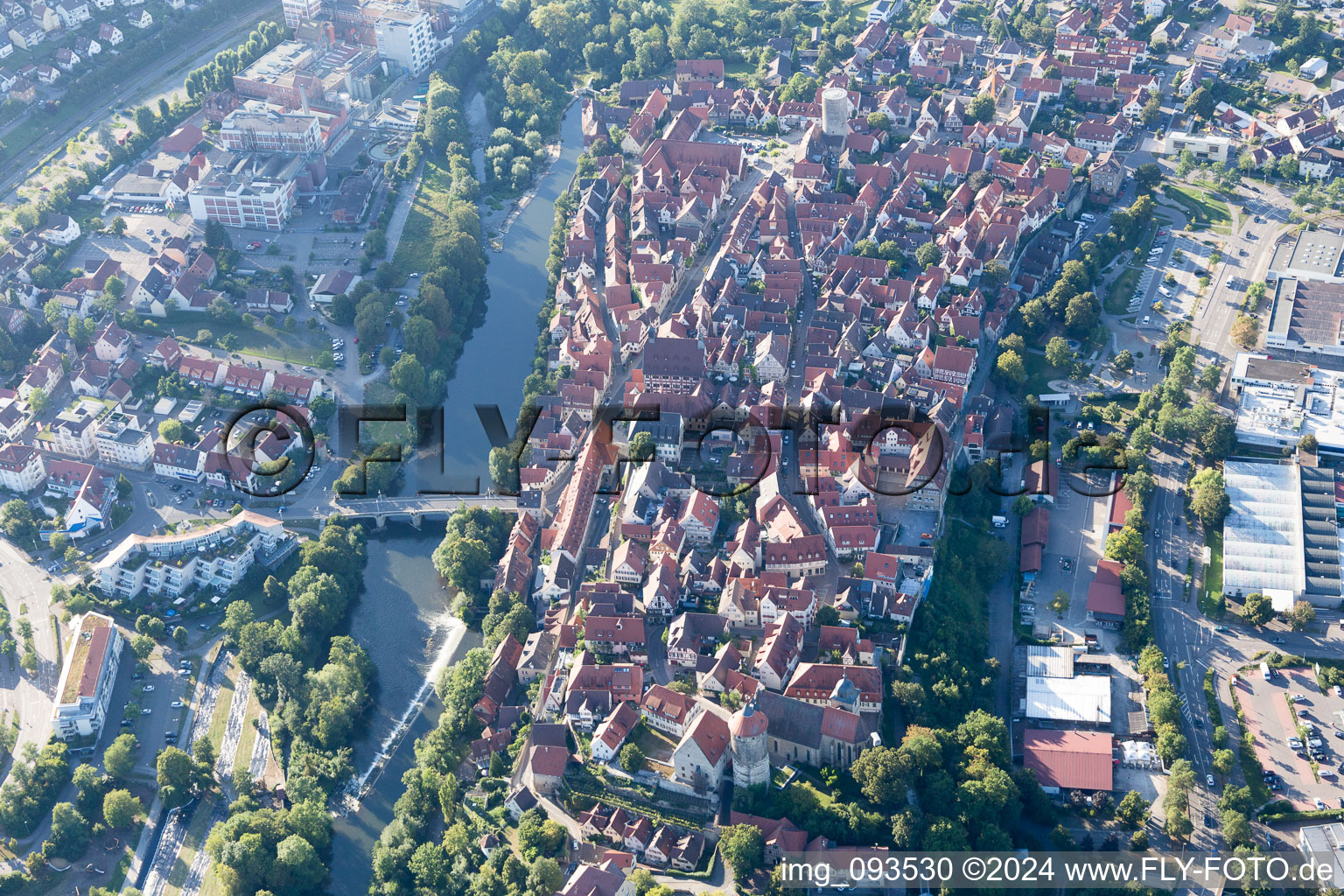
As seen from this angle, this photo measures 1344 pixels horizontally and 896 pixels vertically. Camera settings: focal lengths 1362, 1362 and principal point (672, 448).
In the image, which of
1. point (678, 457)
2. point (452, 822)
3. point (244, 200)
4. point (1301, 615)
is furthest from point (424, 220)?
point (1301, 615)

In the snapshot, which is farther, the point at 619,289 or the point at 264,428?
the point at 619,289

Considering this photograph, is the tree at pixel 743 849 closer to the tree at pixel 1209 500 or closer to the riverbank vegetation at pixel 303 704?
the riverbank vegetation at pixel 303 704

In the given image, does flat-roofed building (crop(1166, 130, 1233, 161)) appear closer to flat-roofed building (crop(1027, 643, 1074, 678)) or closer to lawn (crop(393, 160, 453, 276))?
flat-roofed building (crop(1027, 643, 1074, 678))

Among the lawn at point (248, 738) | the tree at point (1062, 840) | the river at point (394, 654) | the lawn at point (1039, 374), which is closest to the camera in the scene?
the tree at point (1062, 840)

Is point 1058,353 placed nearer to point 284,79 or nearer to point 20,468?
point 20,468

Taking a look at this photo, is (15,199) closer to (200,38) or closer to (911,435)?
(200,38)

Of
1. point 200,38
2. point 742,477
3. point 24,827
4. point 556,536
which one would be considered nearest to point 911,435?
point 742,477

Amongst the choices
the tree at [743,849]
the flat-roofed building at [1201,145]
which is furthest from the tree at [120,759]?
the flat-roofed building at [1201,145]
